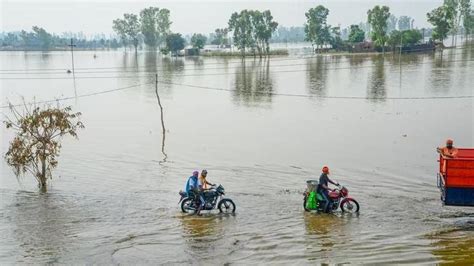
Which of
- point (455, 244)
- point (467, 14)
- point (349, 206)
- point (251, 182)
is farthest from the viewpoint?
point (467, 14)

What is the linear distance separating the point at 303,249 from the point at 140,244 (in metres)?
4.41

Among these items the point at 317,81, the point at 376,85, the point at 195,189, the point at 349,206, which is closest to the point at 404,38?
the point at 317,81

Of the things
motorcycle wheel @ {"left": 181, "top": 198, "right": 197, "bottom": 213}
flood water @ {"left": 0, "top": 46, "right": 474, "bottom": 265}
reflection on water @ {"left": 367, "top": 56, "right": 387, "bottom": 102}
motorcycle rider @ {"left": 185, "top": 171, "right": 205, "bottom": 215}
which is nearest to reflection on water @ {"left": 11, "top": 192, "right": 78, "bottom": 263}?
flood water @ {"left": 0, "top": 46, "right": 474, "bottom": 265}

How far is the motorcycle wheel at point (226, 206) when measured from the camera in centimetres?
1745

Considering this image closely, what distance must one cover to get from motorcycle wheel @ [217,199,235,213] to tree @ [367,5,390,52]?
4361 inches

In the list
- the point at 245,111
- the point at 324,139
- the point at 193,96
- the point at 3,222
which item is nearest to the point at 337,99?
the point at 245,111

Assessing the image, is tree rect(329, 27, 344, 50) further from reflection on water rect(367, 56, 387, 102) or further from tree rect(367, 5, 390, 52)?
reflection on water rect(367, 56, 387, 102)

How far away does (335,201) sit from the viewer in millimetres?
16812

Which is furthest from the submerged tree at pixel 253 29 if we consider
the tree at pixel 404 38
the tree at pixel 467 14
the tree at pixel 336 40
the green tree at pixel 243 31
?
the tree at pixel 467 14

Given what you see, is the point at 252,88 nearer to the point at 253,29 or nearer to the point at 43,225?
the point at 43,225

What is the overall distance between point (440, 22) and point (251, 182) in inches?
4451

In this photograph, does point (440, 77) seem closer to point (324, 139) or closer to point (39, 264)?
point (324, 139)

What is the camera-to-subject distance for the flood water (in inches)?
555

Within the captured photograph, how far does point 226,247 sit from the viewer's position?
1422cm
